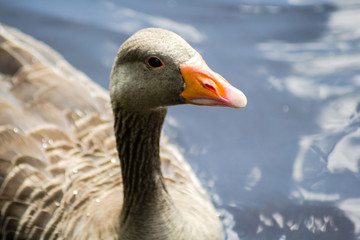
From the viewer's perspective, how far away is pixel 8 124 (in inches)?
165

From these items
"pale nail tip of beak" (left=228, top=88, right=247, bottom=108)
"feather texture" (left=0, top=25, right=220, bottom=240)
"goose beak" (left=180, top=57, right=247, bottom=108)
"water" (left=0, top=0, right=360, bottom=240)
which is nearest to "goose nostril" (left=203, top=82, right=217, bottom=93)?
"goose beak" (left=180, top=57, right=247, bottom=108)

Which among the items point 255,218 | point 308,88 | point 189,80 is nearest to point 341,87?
point 308,88

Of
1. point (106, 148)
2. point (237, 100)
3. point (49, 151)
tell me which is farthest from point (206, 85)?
point (49, 151)

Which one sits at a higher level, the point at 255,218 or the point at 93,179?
the point at 255,218

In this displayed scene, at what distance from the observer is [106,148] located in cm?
425

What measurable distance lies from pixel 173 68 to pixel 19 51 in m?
2.39

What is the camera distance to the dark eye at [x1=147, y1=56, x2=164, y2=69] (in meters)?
2.98

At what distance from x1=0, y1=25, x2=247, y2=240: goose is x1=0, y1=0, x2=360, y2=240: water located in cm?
82

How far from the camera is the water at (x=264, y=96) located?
4.86 m

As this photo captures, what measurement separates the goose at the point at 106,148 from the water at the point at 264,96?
82 centimetres

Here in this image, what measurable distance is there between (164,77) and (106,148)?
1.41 metres

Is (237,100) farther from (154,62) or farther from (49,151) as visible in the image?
(49,151)

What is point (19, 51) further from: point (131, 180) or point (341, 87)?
point (341, 87)

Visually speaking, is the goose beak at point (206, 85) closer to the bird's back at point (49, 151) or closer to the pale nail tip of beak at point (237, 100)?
the pale nail tip of beak at point (237, 100)
